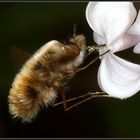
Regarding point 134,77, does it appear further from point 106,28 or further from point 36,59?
point 36,59

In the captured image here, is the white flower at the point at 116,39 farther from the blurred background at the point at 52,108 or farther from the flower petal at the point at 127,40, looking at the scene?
the blurred background at the point at 52,108

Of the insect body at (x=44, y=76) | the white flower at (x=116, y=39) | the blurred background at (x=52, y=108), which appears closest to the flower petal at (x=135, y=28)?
the white flower at (x=116, y=39)

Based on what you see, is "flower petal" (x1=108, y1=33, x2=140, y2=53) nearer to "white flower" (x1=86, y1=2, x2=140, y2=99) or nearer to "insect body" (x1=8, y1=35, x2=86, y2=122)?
"white flower" (x1=86, y1=2, x2=140, y2=99)

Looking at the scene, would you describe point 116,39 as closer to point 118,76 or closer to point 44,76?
point 118,76

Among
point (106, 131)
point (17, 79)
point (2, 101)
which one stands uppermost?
point (17, 79)

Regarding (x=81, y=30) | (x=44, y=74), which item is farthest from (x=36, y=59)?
(x=81, y=30)

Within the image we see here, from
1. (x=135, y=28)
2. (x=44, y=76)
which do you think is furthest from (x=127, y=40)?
(x=44, y=76)
